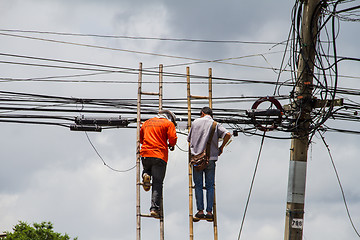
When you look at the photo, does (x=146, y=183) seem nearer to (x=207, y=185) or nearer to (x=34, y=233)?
(x=207, y=185)

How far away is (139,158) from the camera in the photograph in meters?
13.7

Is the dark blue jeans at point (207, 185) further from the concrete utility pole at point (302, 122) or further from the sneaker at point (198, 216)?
the concrete utility pole at point (302, 122)

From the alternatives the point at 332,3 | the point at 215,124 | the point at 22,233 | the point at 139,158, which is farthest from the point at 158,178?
the point at 22,233

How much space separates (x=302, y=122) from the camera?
13805 millimetres

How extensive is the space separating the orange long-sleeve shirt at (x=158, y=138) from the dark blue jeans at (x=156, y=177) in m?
0.10

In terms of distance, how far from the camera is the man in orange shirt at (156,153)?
43.6 feet

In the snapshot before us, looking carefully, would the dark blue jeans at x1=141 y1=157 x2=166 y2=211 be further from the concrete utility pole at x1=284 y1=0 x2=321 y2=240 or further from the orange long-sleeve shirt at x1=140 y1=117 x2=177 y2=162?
the concrete utility pole at x1=284 y1=0 x2=321 y2=240

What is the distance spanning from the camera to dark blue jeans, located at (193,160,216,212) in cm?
1314

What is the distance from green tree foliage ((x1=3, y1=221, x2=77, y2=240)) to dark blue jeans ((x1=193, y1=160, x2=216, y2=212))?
1978cm

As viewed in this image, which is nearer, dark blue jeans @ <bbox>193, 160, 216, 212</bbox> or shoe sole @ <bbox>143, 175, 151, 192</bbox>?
dark blue jeans @ <bbox>193, 160, 216, 212</bbox>

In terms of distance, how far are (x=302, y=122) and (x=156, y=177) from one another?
323cm

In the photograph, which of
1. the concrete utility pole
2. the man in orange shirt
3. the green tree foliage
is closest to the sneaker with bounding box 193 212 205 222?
the man in orange shirt

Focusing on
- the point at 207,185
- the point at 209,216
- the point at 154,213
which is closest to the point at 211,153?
the point at 207,185

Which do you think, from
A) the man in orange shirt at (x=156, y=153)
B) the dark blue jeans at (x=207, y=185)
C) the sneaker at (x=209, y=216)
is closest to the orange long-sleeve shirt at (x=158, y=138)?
the man in orange shirt at (x=156, y=153)
